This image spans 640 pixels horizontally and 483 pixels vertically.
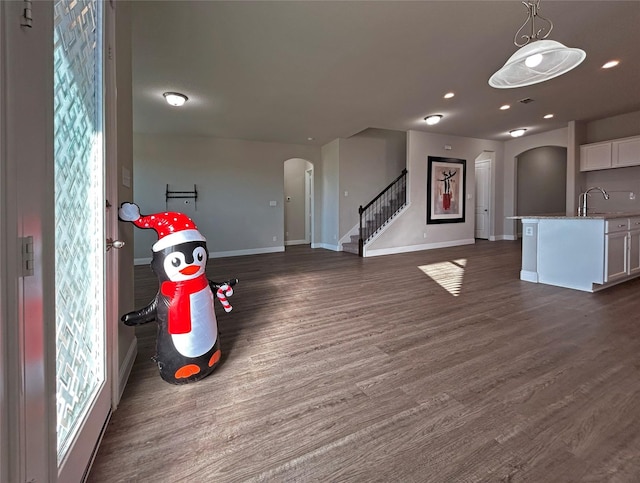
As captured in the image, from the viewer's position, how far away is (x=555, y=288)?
143 inches

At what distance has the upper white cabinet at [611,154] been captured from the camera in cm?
562

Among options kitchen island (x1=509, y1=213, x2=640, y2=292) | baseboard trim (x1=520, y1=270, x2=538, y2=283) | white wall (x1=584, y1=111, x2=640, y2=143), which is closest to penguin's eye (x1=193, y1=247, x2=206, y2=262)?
kitchen island (x1=509, y1=213, x2=640, y2=292)

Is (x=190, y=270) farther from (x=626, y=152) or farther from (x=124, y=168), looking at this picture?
(x=626, y=152)

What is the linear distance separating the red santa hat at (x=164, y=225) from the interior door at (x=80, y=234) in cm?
17

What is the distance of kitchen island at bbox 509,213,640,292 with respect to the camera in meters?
3.39

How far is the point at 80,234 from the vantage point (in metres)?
1.20

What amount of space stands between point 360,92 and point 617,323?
3.96m

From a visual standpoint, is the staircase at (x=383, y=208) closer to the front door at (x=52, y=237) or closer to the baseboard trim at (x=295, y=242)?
the baseboard trim at (x=295, y=242)

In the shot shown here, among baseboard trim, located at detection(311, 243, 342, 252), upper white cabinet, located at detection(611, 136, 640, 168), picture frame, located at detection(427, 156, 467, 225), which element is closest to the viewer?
upper white cabinet, located at detection(611, 136, 640, 168)

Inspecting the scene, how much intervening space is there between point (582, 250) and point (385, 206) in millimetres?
4673

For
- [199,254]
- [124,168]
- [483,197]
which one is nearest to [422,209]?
[483,197]

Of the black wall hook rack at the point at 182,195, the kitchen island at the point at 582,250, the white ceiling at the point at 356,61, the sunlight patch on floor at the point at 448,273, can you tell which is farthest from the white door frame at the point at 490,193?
the black wall hook rack at the point at 182,195

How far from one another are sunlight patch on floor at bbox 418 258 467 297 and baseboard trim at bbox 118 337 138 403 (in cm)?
318

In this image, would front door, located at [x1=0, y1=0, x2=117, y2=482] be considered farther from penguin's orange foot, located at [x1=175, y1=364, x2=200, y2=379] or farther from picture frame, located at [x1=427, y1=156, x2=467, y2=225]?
picture frame, located at [x1=427, y1=156, x2=467, y2=225]
